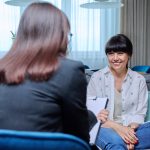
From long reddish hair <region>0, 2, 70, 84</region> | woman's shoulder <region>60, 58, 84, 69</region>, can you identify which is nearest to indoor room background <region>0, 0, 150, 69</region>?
long reddish hair <region>0, 2, 70, 84</region>

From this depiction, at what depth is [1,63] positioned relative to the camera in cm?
109

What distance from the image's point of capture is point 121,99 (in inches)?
85.7

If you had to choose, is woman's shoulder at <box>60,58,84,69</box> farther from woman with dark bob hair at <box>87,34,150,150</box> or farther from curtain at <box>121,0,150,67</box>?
curtain at <box>121,0,150,67</box>

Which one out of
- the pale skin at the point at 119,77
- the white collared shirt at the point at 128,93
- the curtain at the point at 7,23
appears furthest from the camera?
the curtain at the point at 7,23

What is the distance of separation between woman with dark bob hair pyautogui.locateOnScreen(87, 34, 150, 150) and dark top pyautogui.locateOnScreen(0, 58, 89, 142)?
95 centimetres

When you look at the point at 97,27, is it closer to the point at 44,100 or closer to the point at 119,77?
the point at 119,77

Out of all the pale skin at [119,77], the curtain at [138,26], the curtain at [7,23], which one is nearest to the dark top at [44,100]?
the pale skin at [119,77]

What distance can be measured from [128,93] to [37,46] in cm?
124

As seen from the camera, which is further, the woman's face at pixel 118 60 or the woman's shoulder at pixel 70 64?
the woman's face at pixel 118 60

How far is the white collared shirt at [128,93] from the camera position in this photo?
213cm

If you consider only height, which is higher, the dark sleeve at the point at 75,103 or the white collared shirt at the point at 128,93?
the dark sleeve at the point at 75,103

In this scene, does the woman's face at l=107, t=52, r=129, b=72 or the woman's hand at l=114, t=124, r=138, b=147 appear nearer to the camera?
the woman's hand at l=114, t=124, r=138, b=147

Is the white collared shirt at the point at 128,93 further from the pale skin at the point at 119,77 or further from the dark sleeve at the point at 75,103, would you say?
the dark sleeve at the point at 75,103

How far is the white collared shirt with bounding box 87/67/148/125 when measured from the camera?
84.0 inches
